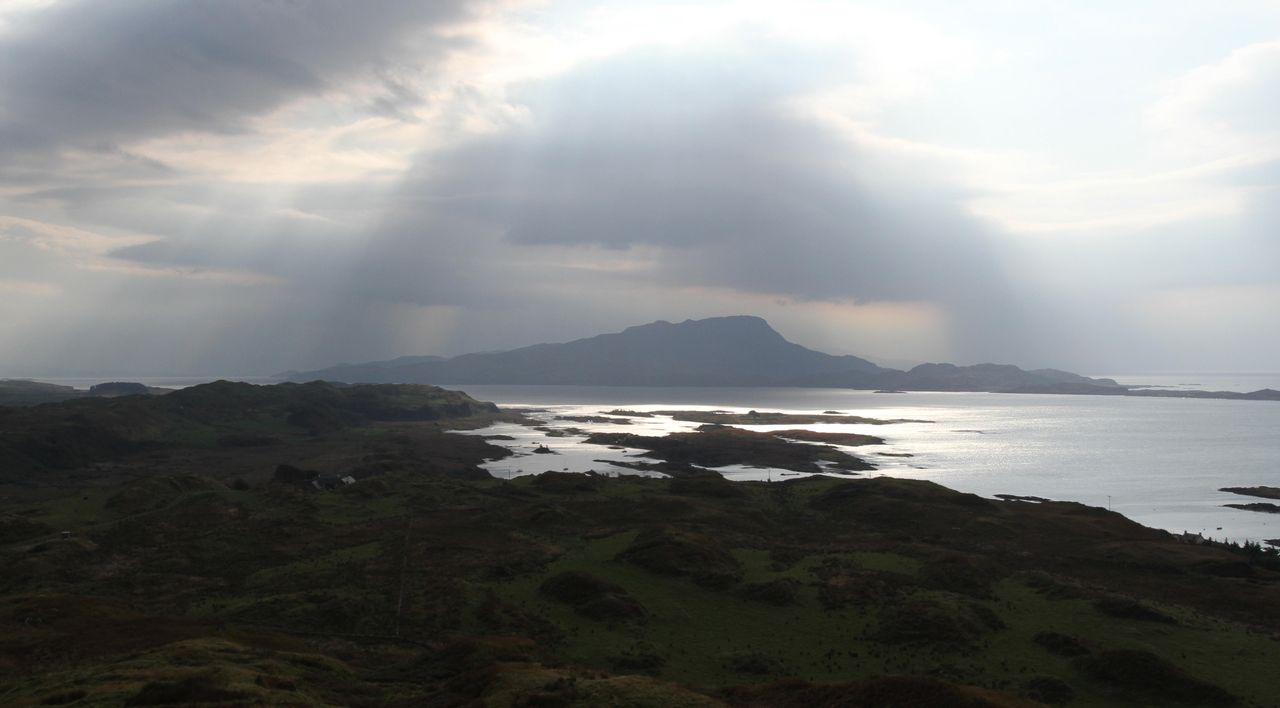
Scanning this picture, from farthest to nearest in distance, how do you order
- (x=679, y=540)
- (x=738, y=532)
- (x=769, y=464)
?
(x=769, y=464) < (x=738, y=532) < (x=679, y=540)

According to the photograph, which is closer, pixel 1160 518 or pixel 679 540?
pixel 679 540

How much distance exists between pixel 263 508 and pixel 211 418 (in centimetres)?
12702

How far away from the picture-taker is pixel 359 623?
4406 cm

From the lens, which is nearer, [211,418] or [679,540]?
[679,540]

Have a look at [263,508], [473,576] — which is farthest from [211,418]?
[473,576]

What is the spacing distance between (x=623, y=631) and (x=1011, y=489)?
101576 millimetres

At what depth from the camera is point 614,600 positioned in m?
46.0

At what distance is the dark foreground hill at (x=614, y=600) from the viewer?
31672 mm

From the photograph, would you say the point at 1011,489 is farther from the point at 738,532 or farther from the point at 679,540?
the point at 679,540

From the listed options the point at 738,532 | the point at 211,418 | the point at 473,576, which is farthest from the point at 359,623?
the point at 211,418

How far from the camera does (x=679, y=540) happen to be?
5725 centimetres

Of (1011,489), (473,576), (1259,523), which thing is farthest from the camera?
(1011,489)

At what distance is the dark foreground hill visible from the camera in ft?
104

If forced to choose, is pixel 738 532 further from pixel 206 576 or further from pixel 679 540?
pixel 206 576
